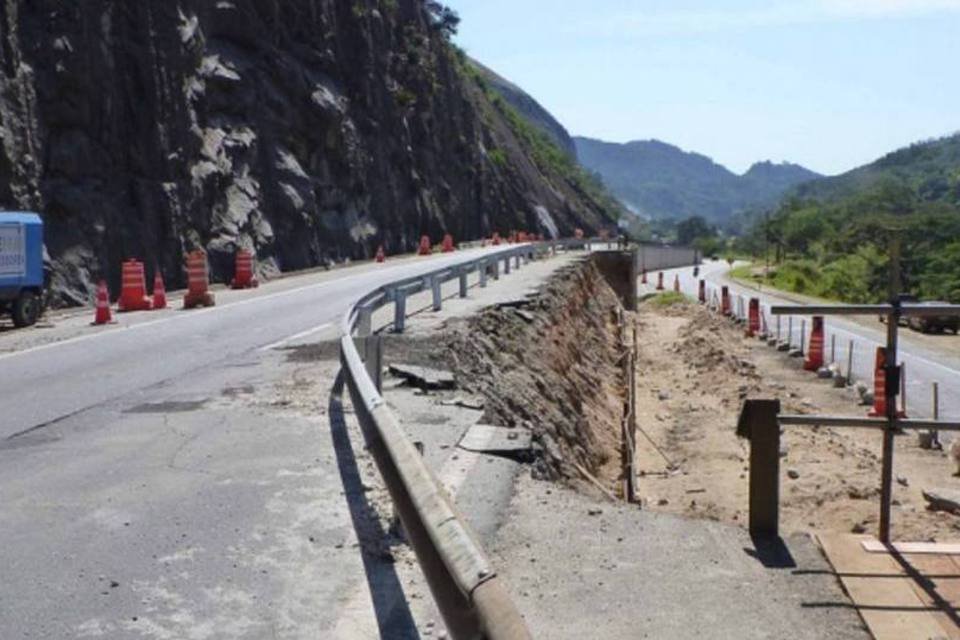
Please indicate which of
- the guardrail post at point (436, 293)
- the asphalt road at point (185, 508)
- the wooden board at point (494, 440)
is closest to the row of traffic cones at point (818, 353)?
the wooden board at point (494, 440)

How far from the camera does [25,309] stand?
→ 61.3 ft

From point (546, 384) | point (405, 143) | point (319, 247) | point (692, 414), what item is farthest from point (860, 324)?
point (546, 384)

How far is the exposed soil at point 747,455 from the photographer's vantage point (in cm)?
1206

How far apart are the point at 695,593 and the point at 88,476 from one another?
4209 mm

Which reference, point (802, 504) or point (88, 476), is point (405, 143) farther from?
point (88, 476)

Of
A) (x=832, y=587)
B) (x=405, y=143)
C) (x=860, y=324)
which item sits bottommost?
(x=860, y=324)

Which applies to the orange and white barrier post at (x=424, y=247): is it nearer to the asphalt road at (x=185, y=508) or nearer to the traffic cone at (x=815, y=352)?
the traffic cone at (x=815, y=352)

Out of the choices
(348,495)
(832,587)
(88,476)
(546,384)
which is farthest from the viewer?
(546,384)

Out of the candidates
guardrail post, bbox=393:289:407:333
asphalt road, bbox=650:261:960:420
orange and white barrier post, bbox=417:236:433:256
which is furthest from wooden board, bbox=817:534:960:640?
orange and white barrier post, bbox=417:236:433:256

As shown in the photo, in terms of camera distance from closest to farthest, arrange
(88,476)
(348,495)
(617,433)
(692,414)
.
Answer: (348,495) < (88,476) < (617,433) < (692,414)

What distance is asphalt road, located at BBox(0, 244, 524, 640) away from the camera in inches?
186

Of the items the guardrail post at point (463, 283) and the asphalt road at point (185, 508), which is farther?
the guardrail post at point (463, 283)

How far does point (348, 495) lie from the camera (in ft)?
21.8

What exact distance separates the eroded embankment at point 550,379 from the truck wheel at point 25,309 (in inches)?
308
